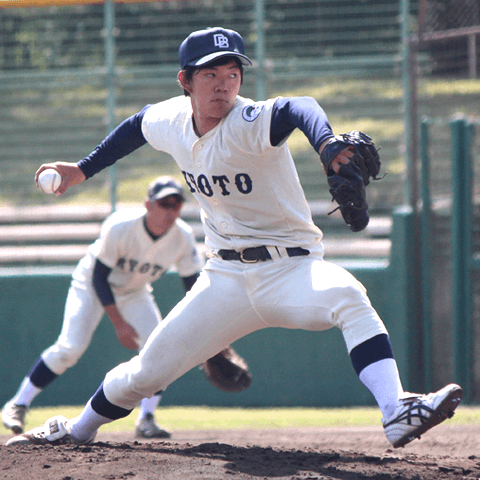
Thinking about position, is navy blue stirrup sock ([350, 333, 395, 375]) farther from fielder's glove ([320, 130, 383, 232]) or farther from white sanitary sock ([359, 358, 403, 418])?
fielder's glove ([320, 130, 383, 232])

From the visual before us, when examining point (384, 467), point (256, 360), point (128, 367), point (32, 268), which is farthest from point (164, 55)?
point (384, 467)

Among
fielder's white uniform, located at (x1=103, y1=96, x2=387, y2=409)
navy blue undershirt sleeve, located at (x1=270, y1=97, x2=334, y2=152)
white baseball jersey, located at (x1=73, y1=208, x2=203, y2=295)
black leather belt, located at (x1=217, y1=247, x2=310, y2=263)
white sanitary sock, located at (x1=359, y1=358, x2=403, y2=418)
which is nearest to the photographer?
navy blue undershirt sleeve, located at (x1=270, y1=97, x2=334, y2=152)

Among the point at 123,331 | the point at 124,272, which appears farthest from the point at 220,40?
the point at 124,272

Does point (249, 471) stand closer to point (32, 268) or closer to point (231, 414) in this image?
point (231, 414)

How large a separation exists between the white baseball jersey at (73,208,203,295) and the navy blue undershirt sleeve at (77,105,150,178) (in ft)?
4.88

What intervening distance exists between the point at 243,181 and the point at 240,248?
295 millimetres

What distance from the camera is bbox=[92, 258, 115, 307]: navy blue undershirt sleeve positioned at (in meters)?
4.77

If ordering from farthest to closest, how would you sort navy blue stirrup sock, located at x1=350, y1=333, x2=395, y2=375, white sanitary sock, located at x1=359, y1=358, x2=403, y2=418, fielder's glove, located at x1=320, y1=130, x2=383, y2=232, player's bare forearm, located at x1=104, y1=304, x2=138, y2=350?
player's bare forearm, located at x1=104, y1=304, x2=138, y2=350
navy blue stirrup sock, located at x1=350, y1=333, x2=395, y2=375
white sanitary sock, located at x1=359, y1=358, x2=403, y2=418
fielder's glove, located at x1=320, y1=130, x2=383, y2=232

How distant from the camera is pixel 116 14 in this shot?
7590 mm

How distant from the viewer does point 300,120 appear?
101 inches

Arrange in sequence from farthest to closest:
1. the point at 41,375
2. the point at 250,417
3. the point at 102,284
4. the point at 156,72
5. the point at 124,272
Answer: the point at 156,72 < the point at 250,417 < the point at 124,272 < the point at 41,375 < the point at 102,284

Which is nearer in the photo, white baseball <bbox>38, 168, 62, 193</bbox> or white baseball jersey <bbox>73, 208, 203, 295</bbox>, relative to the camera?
white baseball <bbox>38, 168, 62, 193</bbox>

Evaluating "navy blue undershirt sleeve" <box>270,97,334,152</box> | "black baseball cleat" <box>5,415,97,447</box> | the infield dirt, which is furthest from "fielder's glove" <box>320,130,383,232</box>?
"black baseball cleat" <box>5,415,97,447</box>

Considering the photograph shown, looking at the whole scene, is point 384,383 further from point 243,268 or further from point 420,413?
point 243,268
